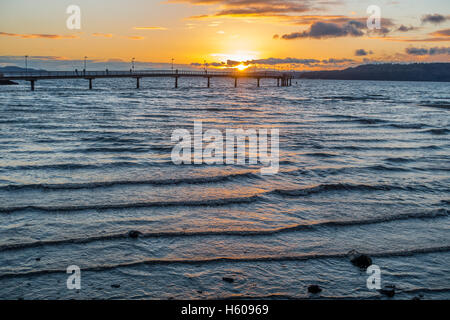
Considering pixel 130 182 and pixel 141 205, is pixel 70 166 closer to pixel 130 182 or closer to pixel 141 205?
pixel 130 182

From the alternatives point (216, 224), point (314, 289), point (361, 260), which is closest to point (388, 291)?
point (361, 260)

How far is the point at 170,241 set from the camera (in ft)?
23.9

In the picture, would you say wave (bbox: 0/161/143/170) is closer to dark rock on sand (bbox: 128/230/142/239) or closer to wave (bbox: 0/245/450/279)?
dark rock on sand (bbox: 128/230/142/239)

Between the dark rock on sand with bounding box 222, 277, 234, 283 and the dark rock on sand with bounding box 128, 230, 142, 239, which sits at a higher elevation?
the dark rock on sand with bounding box 128, 230, 142, 239

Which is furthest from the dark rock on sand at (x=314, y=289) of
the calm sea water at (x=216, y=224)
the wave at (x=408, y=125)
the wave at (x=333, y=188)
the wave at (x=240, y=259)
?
the wave at (x=408, y=125)

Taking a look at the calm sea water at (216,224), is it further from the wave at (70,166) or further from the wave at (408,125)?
the wave at (408,125)

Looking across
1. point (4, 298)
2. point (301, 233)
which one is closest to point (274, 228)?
point (301, 233)

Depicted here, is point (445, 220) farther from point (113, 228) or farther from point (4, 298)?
point (4, 298)

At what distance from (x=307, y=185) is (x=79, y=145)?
10.6m

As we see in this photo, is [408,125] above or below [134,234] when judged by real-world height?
above

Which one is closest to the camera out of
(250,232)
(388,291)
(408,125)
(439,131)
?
(388,291)

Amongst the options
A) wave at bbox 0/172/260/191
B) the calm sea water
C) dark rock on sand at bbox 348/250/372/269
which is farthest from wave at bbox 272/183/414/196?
dark rock on sand at bbox 348/250/372/269

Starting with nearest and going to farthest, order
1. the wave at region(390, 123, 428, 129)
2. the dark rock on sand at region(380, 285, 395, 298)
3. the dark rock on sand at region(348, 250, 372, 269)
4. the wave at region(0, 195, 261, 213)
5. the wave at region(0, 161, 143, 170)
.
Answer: the dark rock on sand at region(380, 285, 395, 298), the dark rock on sand at region(348, 250, 372, 269), the wave at region(0, 195, 261, 213), the wave at region(0, 161, 143, 170), the wave at region(390, 123, 428, 129)
